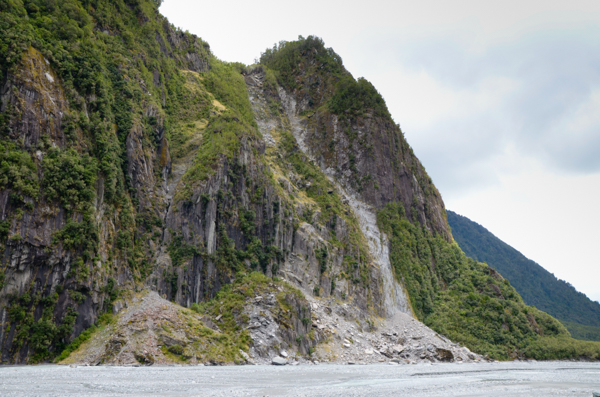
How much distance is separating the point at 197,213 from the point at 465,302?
66.4m

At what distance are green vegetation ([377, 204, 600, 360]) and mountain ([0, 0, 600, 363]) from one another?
45 centimetres

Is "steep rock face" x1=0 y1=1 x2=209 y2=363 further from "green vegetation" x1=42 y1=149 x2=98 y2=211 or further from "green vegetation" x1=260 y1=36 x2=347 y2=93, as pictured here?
"green vegetation" x1=260 y1=36 x2=347 y2=93

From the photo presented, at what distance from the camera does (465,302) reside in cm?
8875

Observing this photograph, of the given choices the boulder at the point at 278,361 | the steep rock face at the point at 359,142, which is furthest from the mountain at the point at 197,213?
the boulder at the point at 278,361

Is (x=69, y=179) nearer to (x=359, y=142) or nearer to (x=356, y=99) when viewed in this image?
(x=359, y=142)

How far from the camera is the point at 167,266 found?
180 feet

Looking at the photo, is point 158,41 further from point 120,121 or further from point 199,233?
point 199,233

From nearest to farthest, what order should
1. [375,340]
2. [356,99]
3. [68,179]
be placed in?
[68,179] < [375,340] < [356,99]

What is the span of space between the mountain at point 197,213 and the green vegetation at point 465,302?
449 millimetres

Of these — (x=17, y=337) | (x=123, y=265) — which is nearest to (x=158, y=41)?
(x=123, y=265)

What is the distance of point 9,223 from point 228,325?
2755 cm

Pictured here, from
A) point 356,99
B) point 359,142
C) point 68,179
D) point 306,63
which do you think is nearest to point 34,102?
point 68,179

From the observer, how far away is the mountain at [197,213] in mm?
41000

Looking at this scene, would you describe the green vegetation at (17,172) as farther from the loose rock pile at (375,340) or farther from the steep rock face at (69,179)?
the loose rock pile at (375,340)
